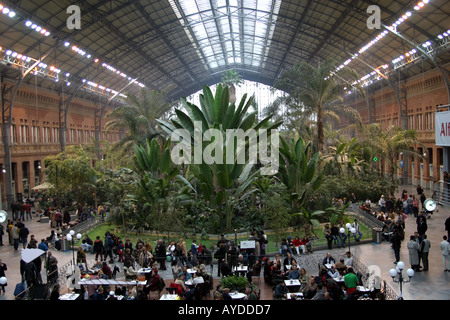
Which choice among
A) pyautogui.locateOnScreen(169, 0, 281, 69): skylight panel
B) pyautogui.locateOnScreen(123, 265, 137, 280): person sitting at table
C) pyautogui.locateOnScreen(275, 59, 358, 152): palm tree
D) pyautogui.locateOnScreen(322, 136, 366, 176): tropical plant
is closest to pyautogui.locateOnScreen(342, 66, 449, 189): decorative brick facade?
pyautogui.locateOnScreen(322, 136, 366, 176): tropical plant

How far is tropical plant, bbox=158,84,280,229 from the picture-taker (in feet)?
54.9

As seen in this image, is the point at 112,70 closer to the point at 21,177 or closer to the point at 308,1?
the point at 21,177

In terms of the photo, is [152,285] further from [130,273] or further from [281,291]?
[281,291]

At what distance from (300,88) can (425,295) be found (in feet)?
54.4

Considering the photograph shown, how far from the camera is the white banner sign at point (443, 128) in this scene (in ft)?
53.1

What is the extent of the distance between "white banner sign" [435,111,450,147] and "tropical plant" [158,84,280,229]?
675cm

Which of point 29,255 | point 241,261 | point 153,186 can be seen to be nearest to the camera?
point 29,255

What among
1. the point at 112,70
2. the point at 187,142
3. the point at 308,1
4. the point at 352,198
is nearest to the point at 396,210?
the point at 352,198

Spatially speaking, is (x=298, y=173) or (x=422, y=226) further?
(x=298, y=173)

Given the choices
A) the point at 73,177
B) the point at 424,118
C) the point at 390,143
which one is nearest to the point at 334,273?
the point at 73,177

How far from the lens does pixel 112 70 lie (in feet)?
130

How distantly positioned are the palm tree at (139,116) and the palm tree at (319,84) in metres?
9.07

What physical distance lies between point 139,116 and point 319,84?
1099 cm

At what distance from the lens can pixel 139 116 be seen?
26797 millimetres
